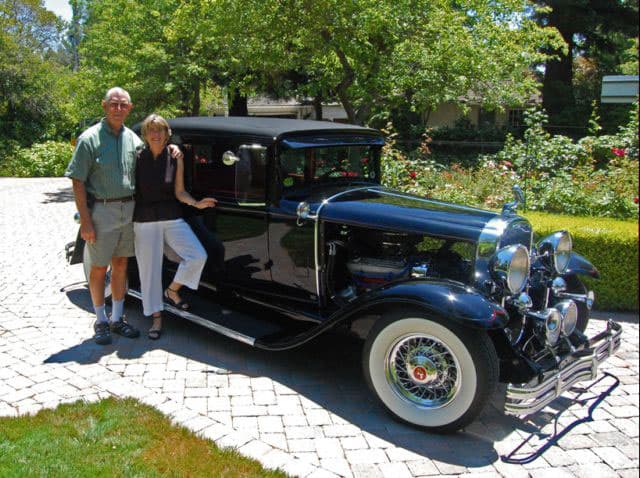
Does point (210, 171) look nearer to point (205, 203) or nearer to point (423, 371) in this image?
point (205, 203)

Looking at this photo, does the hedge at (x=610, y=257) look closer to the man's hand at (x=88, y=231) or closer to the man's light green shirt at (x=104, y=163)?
the man's light green shirt at (x=104, y=163)

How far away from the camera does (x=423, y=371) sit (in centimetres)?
361

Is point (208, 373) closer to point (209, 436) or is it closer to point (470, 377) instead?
point (209, 436)

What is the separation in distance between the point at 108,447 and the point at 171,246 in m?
1.95

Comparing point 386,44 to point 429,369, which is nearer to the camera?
point 429,369

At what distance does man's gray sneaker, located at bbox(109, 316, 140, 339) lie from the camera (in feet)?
16.6

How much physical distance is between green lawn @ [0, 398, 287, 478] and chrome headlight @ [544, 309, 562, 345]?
6.29 feet

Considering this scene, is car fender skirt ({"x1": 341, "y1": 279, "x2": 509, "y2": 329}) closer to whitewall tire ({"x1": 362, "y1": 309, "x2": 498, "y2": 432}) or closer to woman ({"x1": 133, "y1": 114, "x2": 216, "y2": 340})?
whitewall tire ({"x1": 362, "y1": 309, "x2": 498, "y2": 432})

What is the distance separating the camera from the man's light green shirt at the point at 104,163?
14.5 feet

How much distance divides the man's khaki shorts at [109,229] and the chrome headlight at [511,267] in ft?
9.77

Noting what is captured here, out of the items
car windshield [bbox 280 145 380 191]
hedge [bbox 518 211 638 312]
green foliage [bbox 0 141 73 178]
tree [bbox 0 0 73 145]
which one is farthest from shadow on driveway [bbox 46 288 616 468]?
green foliage [bbox 0 141 73 178]

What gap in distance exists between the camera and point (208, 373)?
4434mm

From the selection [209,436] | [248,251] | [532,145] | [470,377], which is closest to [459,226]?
[470,377]

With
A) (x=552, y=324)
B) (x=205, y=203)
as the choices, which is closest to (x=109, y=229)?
(x=205, y=203)
